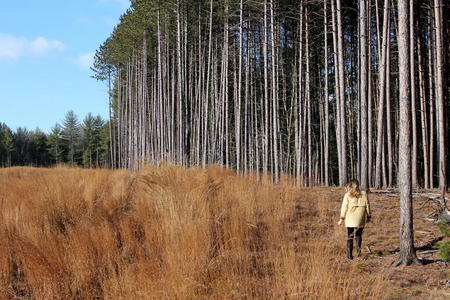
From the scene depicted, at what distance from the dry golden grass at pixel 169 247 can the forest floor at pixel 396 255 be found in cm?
16

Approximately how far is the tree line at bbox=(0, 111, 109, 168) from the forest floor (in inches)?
1986

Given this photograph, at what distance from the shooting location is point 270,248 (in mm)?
5613

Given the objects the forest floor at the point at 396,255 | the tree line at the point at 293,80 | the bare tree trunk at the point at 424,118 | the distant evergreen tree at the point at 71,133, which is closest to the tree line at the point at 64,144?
the distant evergreen tree at the point at 71,133

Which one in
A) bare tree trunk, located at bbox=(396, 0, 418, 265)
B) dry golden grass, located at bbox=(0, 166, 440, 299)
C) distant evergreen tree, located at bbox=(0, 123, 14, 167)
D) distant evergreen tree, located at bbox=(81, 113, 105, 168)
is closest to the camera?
dry golden grass, located at bbox=(0, 166, 440, 299)

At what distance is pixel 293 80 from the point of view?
21547mm

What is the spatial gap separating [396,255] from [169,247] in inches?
139

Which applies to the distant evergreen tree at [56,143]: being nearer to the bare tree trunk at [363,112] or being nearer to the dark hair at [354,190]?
the bare tree trunk at [363,112]

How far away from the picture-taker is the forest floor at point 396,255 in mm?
4125

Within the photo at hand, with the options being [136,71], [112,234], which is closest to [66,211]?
[112,234]

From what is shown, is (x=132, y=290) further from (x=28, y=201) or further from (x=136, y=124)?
(x=136, y=124)

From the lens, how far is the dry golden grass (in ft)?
12.1

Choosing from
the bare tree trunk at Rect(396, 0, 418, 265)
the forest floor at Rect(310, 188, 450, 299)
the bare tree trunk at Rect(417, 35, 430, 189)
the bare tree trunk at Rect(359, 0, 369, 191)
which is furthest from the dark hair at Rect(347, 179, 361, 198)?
the bare tree trunk at Rect(417, 35, 430, 189)

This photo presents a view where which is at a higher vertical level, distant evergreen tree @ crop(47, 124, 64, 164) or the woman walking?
distant evergreen tree @ crop(47, 124, 64, 164)

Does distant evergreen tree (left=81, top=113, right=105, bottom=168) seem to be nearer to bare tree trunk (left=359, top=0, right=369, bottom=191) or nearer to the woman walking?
bare tree trunk (left=359, top=0, right=369, bottom=191)
